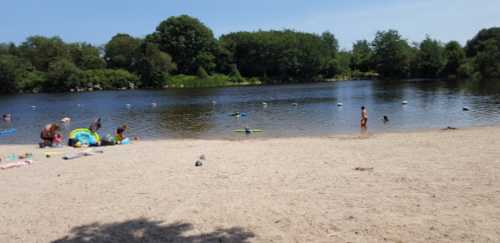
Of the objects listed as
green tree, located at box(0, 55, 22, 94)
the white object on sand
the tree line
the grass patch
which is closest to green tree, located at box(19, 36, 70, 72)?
the tree line

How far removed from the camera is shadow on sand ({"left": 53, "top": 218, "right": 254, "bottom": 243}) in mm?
7379

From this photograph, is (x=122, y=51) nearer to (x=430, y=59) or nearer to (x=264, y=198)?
(x=430, y=59)

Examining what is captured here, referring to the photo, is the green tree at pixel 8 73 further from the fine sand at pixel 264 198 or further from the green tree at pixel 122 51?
the fine sand at pixel 264 198

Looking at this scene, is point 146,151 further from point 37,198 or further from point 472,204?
point 472,204

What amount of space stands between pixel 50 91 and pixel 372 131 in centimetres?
10430

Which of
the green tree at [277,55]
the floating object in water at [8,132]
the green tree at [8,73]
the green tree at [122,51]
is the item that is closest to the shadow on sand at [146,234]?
the floating object in water at [8,132]

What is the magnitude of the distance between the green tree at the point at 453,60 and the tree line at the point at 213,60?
0.28 metres

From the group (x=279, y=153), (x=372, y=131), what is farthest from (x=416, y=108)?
(x=279, y=153)

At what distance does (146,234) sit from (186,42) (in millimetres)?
125122

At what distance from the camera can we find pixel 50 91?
367 feet

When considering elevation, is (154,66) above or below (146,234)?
above

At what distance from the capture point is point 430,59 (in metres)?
129

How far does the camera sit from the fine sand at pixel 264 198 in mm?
7547

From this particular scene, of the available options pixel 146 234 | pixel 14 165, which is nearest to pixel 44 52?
pixel 14 165
